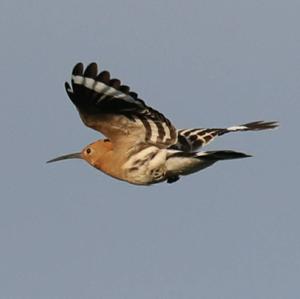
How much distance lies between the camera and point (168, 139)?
9641 millimetres

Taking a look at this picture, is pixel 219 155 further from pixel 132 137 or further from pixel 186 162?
pixel 132 137

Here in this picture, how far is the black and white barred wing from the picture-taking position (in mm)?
9297

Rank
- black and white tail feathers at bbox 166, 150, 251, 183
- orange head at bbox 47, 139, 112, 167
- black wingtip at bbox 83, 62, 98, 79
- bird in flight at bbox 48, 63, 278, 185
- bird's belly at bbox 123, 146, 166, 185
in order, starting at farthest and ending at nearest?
orange head at bbox 47, 139, 112, 167 < bird's belly at bbox 123, 146, 166, 185 < black and white tail feathers at bbox 166, 150, 251, 183 < bird in flight at bbox 48, 63, 278, 185 < black wingtip at bbox 83, 62, 98, 79

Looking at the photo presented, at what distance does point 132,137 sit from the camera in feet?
31.8

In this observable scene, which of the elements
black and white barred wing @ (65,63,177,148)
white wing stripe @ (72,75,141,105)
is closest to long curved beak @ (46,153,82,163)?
black and white barred wing @ (65,63,177,148)

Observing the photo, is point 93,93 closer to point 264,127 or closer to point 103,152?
point 103,152

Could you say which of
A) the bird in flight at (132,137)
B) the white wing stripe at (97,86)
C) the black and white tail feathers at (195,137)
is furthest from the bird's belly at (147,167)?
the white wing stripe at (97,86)

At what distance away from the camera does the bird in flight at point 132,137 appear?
9.37m

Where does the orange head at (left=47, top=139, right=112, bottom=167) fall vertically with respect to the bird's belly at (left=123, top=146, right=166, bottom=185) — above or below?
above

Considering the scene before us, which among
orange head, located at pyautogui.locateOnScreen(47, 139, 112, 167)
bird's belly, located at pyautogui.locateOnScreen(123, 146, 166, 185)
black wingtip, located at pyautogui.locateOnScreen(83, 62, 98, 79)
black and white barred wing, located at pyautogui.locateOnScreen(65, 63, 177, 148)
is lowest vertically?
bird's belly, located at pyautogui.locateOnScreen(123, 146, 166, 185)

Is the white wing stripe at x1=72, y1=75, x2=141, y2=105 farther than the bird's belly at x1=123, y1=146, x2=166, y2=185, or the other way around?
the bird's belly at x1=123, y1=146, x2=166, y2=185

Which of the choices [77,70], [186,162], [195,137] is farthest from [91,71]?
[195,137]

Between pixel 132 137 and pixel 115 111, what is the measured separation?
232mm

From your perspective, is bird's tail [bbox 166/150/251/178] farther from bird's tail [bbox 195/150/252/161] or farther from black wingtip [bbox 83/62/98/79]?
black wingtip [bbox 83/62/98/79]
